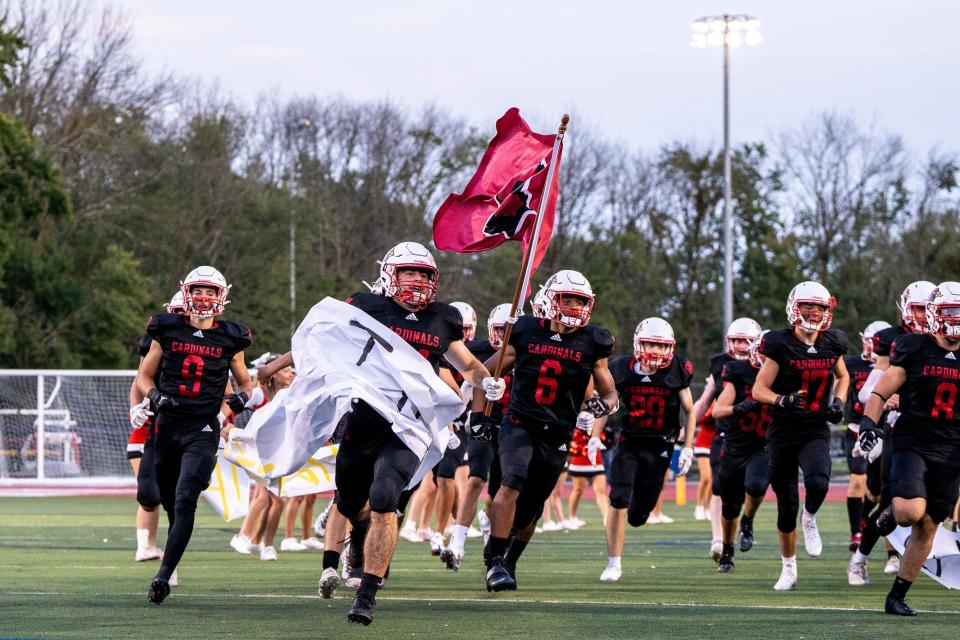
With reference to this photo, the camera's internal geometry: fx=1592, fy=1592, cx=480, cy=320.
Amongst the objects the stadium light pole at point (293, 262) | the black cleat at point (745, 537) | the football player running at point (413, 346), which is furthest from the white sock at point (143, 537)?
the stadium light pole at point (293, 262)

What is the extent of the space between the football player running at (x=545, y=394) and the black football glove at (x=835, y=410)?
1651 mm

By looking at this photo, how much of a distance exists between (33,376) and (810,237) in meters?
28.0

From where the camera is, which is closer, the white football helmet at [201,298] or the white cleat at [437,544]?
the white football helmet at [201,298]

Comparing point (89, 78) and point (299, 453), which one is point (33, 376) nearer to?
point (89, 78)

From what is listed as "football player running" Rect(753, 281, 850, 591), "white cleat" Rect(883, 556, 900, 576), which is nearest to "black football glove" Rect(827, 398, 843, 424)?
"football player running" Rect(753, 281, 850, 591)

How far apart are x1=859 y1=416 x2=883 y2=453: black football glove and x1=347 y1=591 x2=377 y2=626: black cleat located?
10.3 feet

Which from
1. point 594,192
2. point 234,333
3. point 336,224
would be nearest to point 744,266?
point 594,192

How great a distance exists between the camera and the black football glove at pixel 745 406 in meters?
11.8

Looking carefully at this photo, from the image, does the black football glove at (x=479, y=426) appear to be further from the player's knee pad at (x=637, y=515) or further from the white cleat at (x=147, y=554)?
the white cleat at (x=147, y=554)

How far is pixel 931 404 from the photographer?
8.91 metres

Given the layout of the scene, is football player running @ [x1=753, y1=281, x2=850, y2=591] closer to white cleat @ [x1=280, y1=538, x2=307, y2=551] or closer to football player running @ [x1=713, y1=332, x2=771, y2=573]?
football player running @ [x1=713, y1=332, x2=771, y2=573]

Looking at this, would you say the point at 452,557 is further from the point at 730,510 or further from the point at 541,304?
the point at 730,510

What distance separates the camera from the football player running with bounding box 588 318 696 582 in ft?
37.7

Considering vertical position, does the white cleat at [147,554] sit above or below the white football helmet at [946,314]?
below
